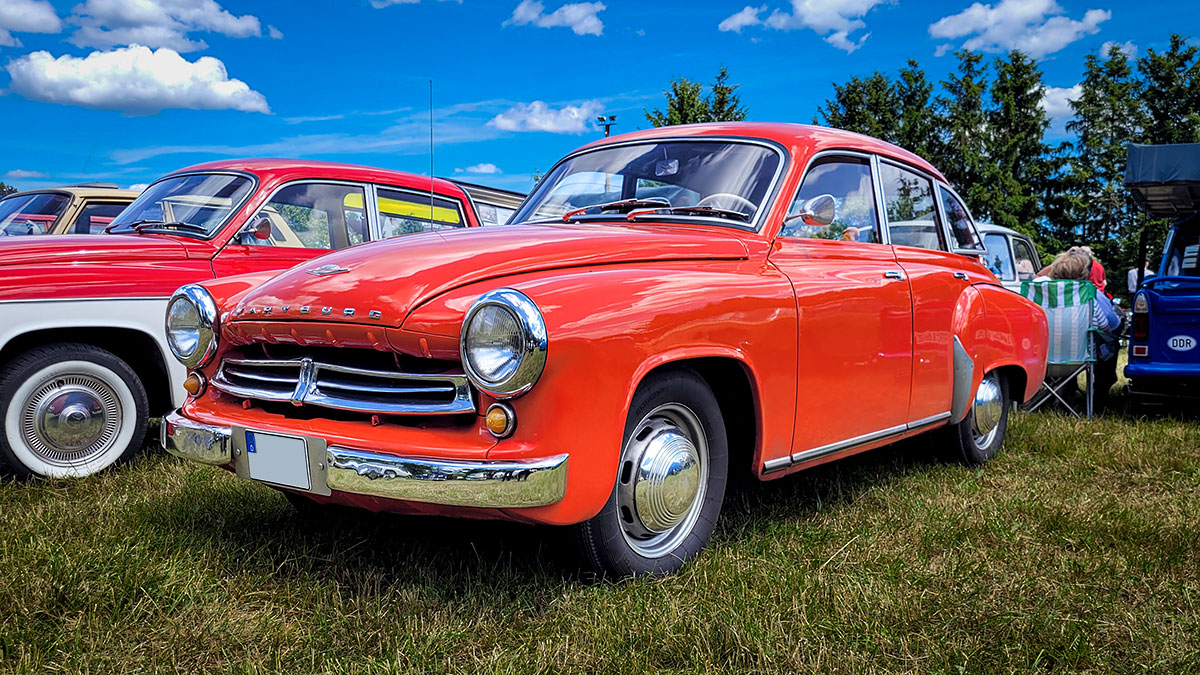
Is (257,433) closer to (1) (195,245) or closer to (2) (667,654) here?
(2) (667,654)

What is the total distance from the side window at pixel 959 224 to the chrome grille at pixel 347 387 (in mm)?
3396

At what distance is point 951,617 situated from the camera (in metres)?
2.71

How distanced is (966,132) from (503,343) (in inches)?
1635

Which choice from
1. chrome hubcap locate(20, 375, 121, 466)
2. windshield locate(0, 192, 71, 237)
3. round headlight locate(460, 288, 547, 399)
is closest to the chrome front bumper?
round headlight locate(460, 288, 547, 399)

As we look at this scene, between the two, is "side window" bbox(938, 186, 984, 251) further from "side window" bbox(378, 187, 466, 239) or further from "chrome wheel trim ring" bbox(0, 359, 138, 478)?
"chrome wheel trim ring" bbox(0, 359, 138, 478)

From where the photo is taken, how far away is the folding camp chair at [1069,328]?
675cm

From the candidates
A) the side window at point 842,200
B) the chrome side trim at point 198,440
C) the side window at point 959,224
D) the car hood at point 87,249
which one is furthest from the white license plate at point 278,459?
the side window at point 959,224

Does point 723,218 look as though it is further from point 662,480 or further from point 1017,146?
point 1017,146

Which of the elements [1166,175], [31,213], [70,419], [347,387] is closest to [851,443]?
[347,387]

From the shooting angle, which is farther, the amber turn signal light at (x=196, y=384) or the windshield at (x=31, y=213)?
the windshield at (x=31, y=213)

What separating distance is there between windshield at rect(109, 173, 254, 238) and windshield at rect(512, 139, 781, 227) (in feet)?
6.61

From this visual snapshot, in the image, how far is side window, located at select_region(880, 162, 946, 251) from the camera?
4375mm

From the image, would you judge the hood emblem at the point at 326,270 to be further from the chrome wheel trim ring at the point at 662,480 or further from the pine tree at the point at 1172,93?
the pine tree at the point at 1172,93

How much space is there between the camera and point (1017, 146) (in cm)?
3906
